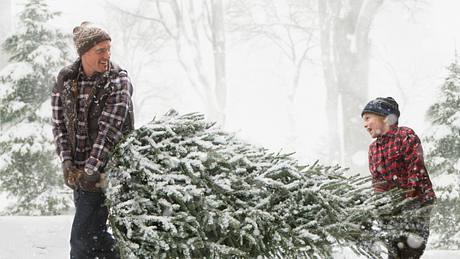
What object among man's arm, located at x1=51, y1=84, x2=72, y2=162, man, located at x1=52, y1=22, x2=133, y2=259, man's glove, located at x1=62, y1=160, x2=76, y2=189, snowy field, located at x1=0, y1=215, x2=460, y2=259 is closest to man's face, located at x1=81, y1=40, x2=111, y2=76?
man, located at x1=52, y1=22, x2=133, y2=259

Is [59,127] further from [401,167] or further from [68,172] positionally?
[401,167]

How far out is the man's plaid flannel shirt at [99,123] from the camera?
128 inches

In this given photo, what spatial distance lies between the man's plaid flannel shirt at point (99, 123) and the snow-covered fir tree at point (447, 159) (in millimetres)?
6535

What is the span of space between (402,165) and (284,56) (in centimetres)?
3744

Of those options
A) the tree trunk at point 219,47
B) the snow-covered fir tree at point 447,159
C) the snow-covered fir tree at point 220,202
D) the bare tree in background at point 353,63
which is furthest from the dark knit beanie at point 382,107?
the tree trunk at point 219,47

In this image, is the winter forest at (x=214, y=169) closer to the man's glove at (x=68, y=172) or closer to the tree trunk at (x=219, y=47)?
the tree trunk at (x=219, y=47)

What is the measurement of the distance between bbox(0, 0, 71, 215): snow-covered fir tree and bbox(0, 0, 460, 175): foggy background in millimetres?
816

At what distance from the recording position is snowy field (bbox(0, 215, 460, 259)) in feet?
17.7

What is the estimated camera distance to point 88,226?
3.40 m

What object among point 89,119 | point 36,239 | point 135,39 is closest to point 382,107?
point 89,119

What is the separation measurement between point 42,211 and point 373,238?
841cm

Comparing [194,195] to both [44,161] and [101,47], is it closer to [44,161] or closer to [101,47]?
[101,47]

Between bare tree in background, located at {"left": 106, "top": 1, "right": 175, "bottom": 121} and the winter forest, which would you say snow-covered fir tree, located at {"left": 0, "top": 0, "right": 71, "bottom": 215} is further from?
bare tree in background, located at {"left": 106, "top": 1, "right": 175, "bottom": 121}

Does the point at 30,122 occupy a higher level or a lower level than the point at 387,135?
higher
